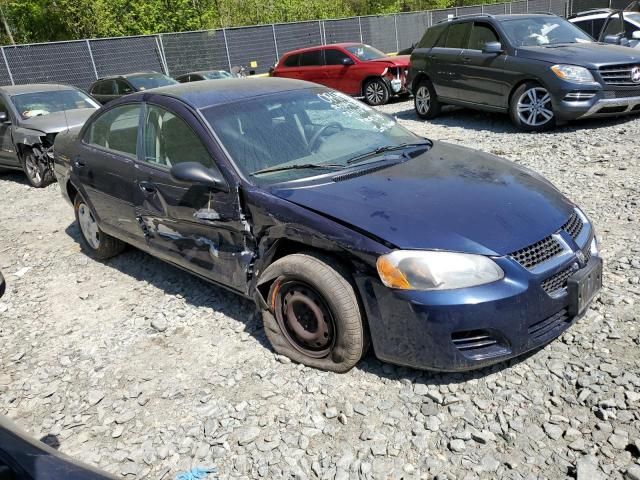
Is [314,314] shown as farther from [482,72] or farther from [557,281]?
[482,72]

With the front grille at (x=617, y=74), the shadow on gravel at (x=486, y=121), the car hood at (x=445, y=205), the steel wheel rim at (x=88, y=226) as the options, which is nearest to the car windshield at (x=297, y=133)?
the car hood at (x=445, y=205)

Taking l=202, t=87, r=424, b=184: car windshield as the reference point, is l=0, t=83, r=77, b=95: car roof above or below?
below

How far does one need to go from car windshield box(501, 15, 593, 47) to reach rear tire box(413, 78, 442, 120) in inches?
67.8

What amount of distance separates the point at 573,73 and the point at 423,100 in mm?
3159

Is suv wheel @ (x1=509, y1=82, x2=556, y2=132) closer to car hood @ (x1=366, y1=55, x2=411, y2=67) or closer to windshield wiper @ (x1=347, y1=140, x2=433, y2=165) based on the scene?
windshield wiper @ (x1=347, y1=140, x2=433, y2=165)

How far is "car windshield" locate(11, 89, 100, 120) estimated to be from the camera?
888cm

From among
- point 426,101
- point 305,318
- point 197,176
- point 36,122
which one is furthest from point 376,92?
point 305,318

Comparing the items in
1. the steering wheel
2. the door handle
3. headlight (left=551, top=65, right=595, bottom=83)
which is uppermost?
the steering wheel

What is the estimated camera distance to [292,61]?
15047mm

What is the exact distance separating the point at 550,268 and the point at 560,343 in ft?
2.09

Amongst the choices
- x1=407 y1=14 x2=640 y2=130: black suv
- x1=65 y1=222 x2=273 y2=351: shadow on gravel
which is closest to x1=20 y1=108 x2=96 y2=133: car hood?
x1=65 y1=222 x2=273 y2=351: shadow on gravel

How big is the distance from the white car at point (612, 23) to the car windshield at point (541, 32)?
3610 mm

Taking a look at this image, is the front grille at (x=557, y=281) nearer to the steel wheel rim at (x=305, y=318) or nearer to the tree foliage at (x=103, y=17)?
the steel wheel rim at (x=305, y=318)

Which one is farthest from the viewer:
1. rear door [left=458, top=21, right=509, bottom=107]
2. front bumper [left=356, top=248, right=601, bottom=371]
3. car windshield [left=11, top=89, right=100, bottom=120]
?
car windshield [left=11, top=89, right=100, bottom=120]
